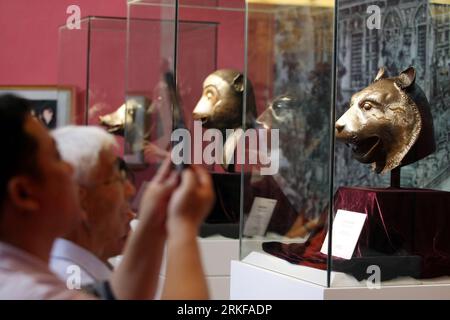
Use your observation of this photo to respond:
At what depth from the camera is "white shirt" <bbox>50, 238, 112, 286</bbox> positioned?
1.99 m

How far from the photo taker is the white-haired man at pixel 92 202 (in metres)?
1.93

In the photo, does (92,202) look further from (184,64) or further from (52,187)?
(184,64)

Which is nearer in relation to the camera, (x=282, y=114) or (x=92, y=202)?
(x=92, y=202)

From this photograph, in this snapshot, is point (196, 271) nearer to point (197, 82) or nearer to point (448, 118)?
point (448, 118)

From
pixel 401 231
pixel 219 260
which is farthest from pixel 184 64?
pixel 401 231

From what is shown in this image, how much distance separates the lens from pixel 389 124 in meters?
3.79

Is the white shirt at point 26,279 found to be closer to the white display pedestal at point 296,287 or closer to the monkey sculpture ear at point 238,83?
the white display pedestal at point 296,287

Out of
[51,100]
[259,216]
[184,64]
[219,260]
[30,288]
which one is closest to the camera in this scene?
[30,288]

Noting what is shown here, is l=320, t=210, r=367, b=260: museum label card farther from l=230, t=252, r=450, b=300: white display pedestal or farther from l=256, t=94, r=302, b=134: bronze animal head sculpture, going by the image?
l=256, t=94, r=302, b=134: bronze animal head sculpture

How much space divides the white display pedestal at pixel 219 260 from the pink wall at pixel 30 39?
215cm

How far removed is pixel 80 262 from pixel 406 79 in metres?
2.17

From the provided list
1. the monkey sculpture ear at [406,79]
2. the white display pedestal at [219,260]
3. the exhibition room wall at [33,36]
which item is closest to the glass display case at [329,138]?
the monkey sculpture ear at [406,79]

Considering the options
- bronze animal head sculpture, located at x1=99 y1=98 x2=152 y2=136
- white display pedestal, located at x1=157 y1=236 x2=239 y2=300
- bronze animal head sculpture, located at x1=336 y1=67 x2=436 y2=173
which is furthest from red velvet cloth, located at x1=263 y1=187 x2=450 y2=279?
bronze animal head sculpture, located at x1=99 y1=98 x2=152 y2=136

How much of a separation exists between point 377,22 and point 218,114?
1.07 meters
